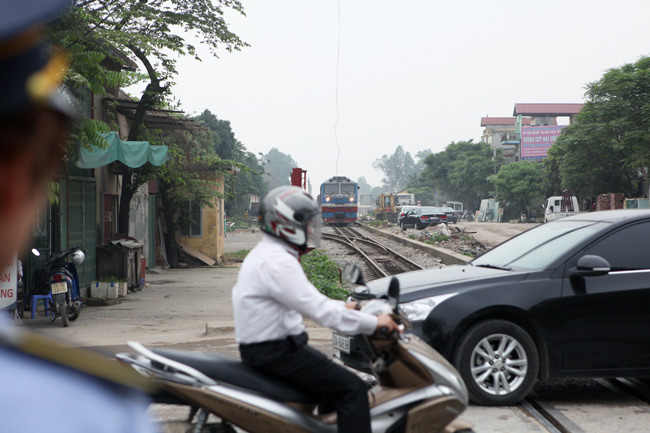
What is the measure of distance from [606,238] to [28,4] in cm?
603

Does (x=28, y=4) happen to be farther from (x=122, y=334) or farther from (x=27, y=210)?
(x=122, y=334)

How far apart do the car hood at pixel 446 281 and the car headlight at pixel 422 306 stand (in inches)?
1.7

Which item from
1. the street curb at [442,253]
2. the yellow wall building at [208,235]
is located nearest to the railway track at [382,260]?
the street curb at [442,253]

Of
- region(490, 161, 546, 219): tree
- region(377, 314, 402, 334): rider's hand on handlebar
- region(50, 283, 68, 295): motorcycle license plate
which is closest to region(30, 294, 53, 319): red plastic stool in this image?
region(50, 283, 68, 295): motorcycle license plate

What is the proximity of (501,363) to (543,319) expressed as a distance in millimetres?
498

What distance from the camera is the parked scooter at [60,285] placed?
9.68 m

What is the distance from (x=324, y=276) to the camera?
15.5m

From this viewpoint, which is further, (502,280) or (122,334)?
(122,334)

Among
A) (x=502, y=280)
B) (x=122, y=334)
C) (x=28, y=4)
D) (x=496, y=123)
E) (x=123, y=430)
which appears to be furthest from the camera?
(x=496, y=123)

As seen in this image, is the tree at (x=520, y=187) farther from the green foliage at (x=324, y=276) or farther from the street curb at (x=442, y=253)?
the green foliage at (x=324, y=276)

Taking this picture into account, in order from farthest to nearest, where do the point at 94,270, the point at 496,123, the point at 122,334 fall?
1. the point at 496,123
2. the point at 94,270
3. the point at 122,334

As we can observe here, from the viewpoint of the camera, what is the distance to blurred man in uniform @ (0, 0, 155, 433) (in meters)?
0.68

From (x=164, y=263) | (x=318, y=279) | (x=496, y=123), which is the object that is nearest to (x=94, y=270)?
(x=318, y=279)

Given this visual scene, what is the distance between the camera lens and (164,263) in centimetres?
2055
